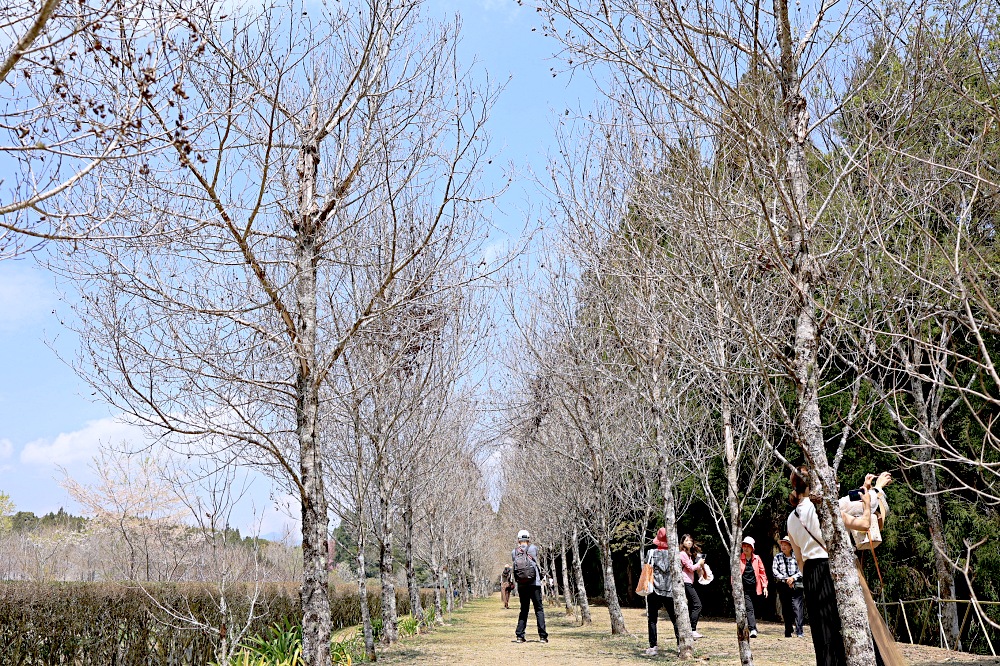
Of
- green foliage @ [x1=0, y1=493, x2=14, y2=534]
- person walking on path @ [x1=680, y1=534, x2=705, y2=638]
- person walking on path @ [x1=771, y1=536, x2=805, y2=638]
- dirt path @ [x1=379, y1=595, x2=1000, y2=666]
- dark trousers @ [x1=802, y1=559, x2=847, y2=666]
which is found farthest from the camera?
green foliage @ [x1=0, y1=493, x2=14, y2=534]

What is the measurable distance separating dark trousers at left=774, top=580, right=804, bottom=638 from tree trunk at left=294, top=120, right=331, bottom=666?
9437mm

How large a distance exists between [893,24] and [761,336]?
2.35m

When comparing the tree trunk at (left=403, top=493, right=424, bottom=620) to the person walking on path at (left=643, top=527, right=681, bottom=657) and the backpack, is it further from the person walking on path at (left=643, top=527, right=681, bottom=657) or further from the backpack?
the person walking on path at (left=643, top=527, right=681, bottom=657)

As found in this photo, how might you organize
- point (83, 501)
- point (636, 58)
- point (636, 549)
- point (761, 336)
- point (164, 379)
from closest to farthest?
1. point (761, 336)
2. point (636, 58)
3. point (164, 379)
4. point (636, 549)
5. point (83, 501)

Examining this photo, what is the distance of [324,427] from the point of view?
469 inches

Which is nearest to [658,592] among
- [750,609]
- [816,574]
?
[750,609]

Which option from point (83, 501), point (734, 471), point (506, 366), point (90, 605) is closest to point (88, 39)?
point (734, 471)

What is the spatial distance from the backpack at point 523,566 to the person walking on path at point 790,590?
4343 mm

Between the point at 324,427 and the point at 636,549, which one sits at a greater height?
the point at 324,427

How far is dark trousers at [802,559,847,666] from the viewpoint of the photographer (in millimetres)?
5379

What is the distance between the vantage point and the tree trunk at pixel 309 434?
20.1 feet

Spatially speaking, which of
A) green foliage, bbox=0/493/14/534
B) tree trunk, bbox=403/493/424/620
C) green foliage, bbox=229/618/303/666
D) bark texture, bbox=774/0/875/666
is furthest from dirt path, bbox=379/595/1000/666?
green foliage, bbox=0/493/14/534

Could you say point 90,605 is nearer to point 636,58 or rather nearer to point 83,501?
point 636,58

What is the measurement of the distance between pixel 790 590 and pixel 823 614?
8293 mm
